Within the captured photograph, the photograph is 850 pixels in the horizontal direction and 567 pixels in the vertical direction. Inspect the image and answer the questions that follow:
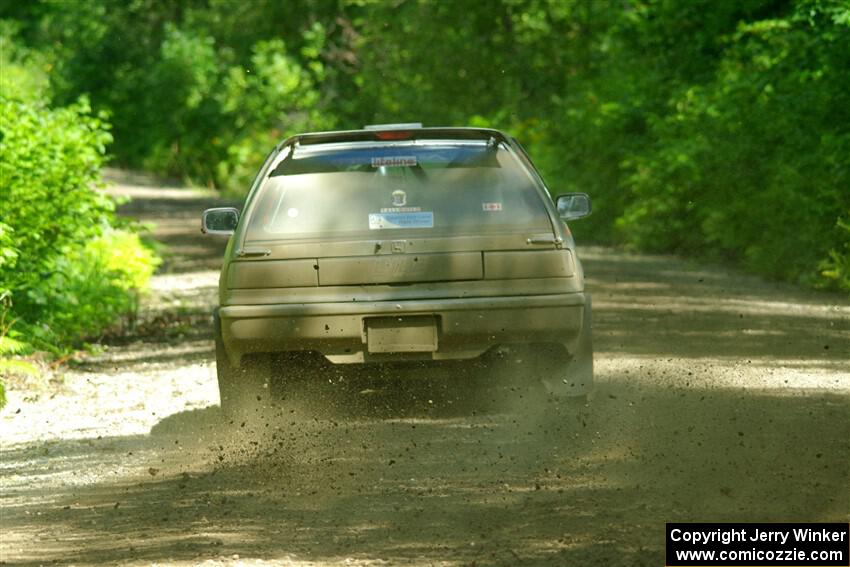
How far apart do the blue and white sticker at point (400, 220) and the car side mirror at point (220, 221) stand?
1233 millimetres

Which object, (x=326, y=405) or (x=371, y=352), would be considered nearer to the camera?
(x=371, y=352)

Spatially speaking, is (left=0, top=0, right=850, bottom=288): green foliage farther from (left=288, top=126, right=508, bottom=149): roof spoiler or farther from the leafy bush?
(left=288, top=126, right=508, bottom=149): roof spoiler

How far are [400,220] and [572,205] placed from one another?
1426 mm

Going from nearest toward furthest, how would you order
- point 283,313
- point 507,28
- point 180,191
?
point 283,313
point 507,28
point 180,191

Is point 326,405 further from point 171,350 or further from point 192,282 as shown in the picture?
point 192,282

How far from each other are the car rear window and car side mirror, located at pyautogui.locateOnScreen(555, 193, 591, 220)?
2.07ft

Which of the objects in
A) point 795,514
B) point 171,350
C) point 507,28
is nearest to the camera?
point 795,514

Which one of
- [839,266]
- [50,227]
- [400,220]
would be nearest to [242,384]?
[400,220]

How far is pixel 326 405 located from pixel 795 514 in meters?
4.21

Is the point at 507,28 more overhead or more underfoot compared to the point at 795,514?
more overhead

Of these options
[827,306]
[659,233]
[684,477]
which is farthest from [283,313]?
[659,233]

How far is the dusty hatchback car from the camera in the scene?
945 centimetres

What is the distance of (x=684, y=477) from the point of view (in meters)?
7.98

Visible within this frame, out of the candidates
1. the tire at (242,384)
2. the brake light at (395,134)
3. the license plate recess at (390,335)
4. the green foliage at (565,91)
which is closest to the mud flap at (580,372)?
the license plate recess at (390,335)
